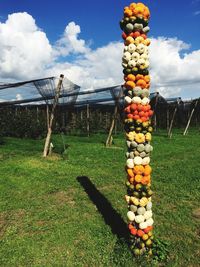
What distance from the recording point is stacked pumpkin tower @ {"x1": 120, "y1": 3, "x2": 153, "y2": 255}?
5.45 meters

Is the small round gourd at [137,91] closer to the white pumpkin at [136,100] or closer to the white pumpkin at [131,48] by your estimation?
the white pumpkin at [136,100]

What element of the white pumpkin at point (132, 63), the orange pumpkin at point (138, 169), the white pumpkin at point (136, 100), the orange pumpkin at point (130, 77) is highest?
the white pumpkin at point (132, 63)

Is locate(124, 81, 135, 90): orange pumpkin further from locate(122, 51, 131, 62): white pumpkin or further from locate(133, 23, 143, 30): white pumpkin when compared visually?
locate(133, 23, 143, 30): white pumpkin

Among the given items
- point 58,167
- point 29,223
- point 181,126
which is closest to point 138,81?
point 29,223

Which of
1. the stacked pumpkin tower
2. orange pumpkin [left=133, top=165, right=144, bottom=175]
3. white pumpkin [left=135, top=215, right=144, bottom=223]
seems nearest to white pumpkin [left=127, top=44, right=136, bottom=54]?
the stacked pumpkin tower

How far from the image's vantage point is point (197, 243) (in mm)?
6195

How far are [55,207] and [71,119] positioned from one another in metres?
22.6

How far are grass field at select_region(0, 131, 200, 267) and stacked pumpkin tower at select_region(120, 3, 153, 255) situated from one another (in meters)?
0.58

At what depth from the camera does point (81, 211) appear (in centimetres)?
777

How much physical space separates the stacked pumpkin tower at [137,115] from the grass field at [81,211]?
1.89 feet

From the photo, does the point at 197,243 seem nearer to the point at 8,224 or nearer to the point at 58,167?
the point at 8,224

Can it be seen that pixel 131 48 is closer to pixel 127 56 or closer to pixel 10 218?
pixel 127 56

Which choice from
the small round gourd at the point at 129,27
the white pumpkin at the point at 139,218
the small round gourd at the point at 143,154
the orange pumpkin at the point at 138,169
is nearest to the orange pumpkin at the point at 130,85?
the small round gourd at the point at 129,27

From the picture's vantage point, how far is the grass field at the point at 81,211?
18.8 ft
